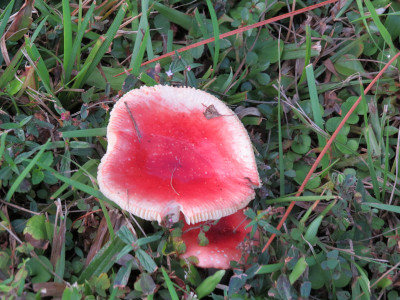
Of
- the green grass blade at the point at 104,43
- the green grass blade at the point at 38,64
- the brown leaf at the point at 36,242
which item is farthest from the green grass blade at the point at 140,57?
the brown leaf at the point at 36,242

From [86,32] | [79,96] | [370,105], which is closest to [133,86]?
[79,96]

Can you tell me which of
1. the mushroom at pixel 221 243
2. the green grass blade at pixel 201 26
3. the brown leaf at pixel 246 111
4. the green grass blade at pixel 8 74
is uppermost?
the green grass blade at pixel 201 26

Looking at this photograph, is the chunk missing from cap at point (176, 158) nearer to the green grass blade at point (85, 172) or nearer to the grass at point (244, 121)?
the grass at point (244, 121)

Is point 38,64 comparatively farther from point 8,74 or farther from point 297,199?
point 297,199

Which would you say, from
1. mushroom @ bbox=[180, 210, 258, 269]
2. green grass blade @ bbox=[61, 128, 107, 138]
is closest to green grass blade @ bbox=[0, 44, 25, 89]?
green grass blade @ bbox=[61, 128, 107, 138]

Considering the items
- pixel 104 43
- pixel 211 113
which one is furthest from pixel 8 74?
pixel 211 113

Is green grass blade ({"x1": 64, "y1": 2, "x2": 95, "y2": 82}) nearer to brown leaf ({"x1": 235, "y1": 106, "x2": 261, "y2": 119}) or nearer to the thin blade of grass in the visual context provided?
brown leaf ({"x1": 235, "y1": 106, "x2": 261, "y2": 119})
